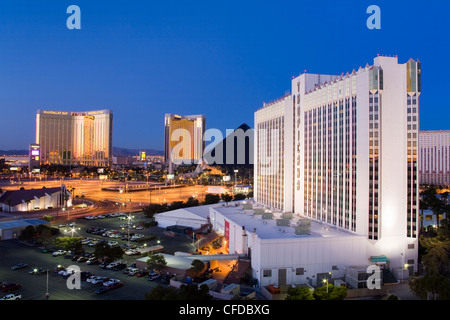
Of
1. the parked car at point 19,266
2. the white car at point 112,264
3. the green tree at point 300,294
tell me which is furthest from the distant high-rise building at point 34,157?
the green tree at point 300,294

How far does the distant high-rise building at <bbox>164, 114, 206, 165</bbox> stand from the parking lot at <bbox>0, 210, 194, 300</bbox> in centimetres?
14897

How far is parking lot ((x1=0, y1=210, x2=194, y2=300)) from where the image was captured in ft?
64.9

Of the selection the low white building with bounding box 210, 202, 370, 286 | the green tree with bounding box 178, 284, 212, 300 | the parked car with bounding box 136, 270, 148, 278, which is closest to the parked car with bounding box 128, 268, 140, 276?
the parked car with bounding box 136, 270, 148, 278

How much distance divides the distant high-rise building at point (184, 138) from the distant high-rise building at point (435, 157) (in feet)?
360

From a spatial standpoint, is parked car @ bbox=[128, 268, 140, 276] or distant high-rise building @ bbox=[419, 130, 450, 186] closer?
parked car @ bbox=[128, 268, 140, 276]

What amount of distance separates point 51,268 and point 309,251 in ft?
59.5

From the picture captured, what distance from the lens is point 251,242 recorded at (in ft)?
84.3

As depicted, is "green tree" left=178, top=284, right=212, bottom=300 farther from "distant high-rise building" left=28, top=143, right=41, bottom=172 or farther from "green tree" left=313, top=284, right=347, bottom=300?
"distant high-rise building" left=28, top=143, right=41, bottom=172

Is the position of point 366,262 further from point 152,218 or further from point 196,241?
point 152,218

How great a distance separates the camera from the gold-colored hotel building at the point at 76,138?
482 ft

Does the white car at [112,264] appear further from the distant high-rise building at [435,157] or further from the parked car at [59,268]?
the distant high-rise building at [435,157]

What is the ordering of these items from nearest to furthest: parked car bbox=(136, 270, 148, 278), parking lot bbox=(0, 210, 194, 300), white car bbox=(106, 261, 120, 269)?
parking lot bbox=(0, 210, 194, 300)
parked car bbox=(136, 270, 148, 278)
white car bbox=(106, 261, 120, 269)

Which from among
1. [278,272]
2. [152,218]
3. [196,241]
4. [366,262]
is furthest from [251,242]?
[152,218]

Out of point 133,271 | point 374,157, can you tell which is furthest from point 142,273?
point 374,157
